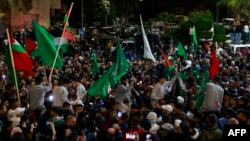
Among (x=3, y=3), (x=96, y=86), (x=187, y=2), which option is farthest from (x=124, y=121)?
(x=187, y=2)

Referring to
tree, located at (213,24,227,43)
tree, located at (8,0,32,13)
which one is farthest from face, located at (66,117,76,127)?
tree, located at (8,0,32,13)

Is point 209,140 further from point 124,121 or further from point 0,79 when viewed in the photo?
point 0,79

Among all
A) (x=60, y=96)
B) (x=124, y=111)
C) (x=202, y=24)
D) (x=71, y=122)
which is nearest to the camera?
(x=71, y=122)

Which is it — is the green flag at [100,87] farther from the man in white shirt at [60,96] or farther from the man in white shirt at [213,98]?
the man in white shirt at [213,98]

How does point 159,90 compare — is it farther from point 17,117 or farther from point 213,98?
point 17,117

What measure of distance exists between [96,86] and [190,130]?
3377mm

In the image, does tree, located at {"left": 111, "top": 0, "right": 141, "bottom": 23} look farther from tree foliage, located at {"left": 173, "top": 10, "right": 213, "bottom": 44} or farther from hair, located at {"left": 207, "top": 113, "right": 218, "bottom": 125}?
hair, located at {"left": 207, "top": 113, "right": 218, "bottom": 125}

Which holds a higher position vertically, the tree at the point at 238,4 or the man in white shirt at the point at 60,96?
the tree at the point at 238,4

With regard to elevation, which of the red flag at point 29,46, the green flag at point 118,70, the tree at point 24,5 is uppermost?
the tree at point 24,5

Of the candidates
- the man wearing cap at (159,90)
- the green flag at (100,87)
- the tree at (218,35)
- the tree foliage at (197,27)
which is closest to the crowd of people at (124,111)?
the man wearing cap at (159,90)

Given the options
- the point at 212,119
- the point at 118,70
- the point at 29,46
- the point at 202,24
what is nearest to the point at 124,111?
the point at 118,70

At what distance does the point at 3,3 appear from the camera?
2828 centimetres

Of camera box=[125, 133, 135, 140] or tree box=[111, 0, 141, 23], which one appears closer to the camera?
camera box=[125, 133, 135, 140]

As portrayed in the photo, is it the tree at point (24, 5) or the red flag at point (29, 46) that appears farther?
the tree at point (24, 5)
